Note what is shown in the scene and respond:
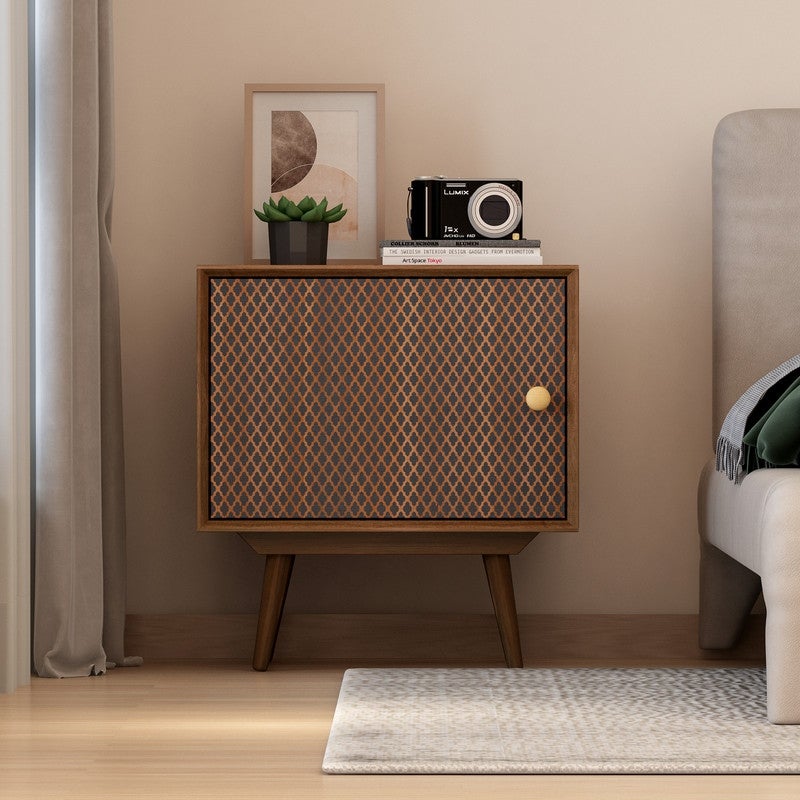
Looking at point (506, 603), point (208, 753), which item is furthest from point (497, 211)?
point (208, 753)

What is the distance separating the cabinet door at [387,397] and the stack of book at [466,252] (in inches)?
3.1

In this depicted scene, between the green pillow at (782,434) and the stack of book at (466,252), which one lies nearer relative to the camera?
the green pillow at (782,434)

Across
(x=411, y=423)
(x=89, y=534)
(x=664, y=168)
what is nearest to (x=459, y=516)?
(x=411, y=423)

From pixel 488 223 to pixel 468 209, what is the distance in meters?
0.05

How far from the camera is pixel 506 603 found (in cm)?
198

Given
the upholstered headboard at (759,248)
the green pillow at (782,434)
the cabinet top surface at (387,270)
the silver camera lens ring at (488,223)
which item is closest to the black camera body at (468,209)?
the silver camera lens ring at (488,223)

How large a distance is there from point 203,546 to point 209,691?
0.44 m

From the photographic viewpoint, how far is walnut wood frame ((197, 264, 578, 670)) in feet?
6.18

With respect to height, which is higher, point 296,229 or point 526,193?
point 526,193

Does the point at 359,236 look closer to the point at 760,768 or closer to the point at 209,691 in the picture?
the point at 209,691

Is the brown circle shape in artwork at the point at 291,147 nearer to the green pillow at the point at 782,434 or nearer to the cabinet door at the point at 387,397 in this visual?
the cabinet door at the point at 387,397

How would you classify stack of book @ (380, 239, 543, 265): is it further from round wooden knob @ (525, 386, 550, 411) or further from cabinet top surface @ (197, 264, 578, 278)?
round wooden knob @ (525, 386, 550, 411)

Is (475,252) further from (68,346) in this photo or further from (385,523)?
(68,346)

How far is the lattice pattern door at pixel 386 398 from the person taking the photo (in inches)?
74.4
